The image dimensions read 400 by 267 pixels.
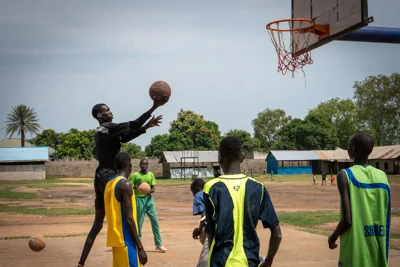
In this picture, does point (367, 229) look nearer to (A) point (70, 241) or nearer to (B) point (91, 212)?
(A) point (70, 241)

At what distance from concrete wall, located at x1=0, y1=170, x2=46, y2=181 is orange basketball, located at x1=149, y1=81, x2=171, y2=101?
204 ft

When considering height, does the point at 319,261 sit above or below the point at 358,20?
below

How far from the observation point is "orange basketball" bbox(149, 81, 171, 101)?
25.4ft

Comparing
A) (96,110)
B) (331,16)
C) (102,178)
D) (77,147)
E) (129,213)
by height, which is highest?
(331,16)

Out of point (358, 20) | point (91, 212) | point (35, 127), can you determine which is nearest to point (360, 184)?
point (358, 20)

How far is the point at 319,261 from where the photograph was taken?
958 cm

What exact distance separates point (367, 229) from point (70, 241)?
28.0ft

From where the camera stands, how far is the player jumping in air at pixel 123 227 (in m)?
5.83

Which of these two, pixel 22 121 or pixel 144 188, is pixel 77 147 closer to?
pixel 22 121

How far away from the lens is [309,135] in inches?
3728

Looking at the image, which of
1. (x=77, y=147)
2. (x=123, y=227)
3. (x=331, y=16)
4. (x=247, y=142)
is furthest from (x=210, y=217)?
(x=77, y=147)

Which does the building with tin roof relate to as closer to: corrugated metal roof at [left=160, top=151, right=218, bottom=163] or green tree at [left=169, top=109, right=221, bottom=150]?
corrugated metal roof at [left=160, top=151, right=218, bottom=163]

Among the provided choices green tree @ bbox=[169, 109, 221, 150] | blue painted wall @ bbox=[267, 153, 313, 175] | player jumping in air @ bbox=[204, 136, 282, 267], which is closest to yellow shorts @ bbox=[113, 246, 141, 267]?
player jumping in air @ bbox=[204, 136, 282, 267]

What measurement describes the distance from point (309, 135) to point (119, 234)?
9119 centimetres
